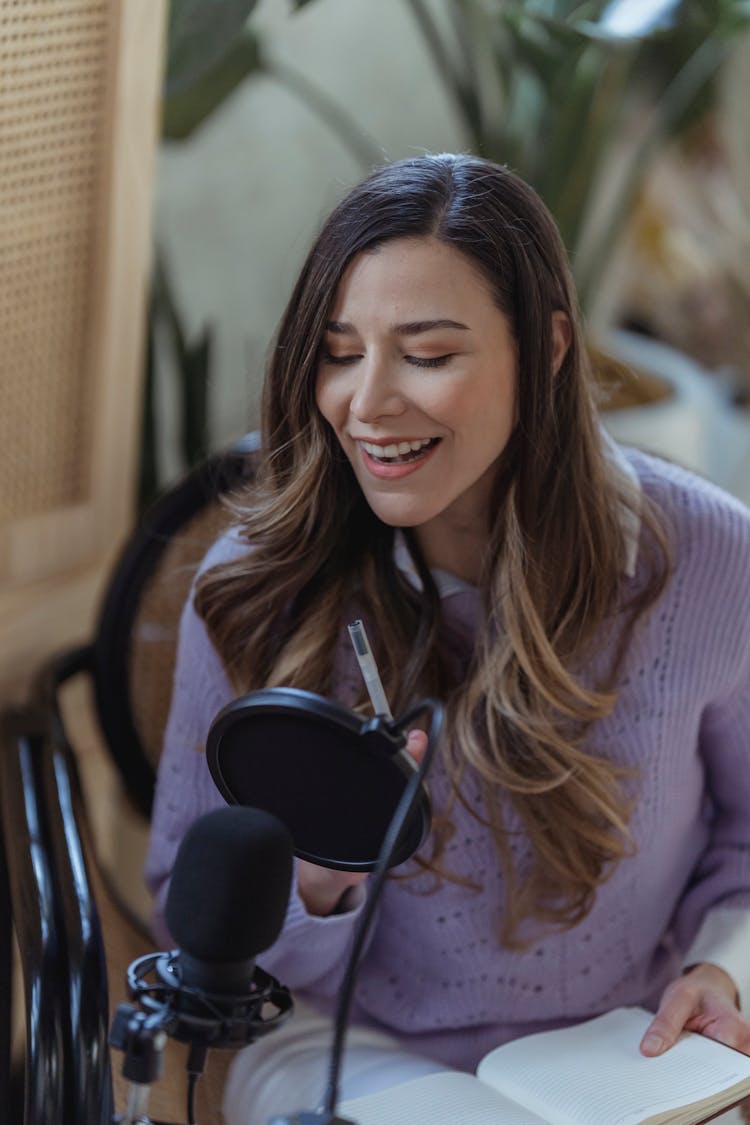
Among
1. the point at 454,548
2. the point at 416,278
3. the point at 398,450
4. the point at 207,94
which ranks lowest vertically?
the point at 454,548

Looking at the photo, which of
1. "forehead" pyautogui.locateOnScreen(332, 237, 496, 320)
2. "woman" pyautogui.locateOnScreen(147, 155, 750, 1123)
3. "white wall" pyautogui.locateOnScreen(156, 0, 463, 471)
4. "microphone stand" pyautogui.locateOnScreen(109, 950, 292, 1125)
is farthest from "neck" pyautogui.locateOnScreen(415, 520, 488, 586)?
"white wall" pyautogui.locateOnScreen(156, 0, 463, 471)

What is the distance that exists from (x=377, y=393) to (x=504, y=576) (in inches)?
7.5

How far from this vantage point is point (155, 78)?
1.33 m

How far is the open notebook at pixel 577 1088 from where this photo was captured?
3.00 ft

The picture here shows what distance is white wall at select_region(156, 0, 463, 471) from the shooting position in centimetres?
188

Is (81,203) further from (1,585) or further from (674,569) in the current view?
(674,569)

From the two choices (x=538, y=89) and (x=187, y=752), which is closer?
(x=187, y=752)

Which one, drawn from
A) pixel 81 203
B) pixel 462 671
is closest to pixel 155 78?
pixel 81 203

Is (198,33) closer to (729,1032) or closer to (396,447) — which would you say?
(396,447)

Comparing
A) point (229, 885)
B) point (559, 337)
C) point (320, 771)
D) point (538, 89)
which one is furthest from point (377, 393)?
point (538, 89)

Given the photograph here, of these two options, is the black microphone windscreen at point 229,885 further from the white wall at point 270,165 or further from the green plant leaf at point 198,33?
the white wall at point 270,165

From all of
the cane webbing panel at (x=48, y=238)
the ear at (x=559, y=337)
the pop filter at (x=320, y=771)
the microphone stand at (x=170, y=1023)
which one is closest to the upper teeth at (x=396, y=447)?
the ear at (x=559, y=337)

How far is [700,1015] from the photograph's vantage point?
3.44ft

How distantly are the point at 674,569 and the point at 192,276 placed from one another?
104cm
